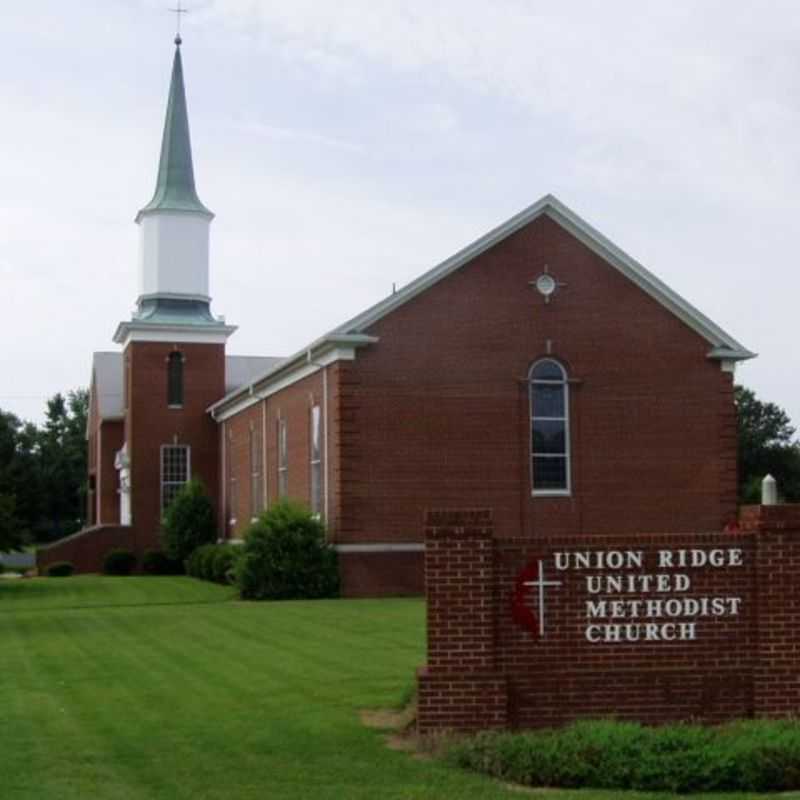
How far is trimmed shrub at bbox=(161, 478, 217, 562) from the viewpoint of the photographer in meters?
56.7

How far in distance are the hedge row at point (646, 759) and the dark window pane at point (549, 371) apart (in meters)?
25.4

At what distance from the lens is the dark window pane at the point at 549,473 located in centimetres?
3909

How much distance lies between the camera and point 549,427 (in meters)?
39.2

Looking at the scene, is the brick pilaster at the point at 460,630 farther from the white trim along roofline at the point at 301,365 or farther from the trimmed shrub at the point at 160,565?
the trimmed shrub at the point at 160,565

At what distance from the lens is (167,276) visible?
5825 cm

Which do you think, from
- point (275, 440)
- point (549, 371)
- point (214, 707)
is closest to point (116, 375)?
point (275, 440)

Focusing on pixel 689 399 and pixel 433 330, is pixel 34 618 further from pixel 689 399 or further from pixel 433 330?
pixel 689 399

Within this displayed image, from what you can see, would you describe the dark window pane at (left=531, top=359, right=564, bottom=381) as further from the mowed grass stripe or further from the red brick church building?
the mowed grass stripe

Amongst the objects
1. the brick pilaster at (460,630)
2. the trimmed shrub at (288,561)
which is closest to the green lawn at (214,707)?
the brick pilaster at (460,630)

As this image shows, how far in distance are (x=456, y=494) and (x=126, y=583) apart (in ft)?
48.8

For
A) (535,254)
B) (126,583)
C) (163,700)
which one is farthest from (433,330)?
(163,700)

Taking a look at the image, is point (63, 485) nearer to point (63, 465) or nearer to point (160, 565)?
point (63, 465)

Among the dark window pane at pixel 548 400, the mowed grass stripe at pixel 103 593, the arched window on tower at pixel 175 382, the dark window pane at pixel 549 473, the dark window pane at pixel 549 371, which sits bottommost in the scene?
the mowed grass stripe at pixel 103 593

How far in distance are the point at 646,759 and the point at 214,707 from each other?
18.6ft
